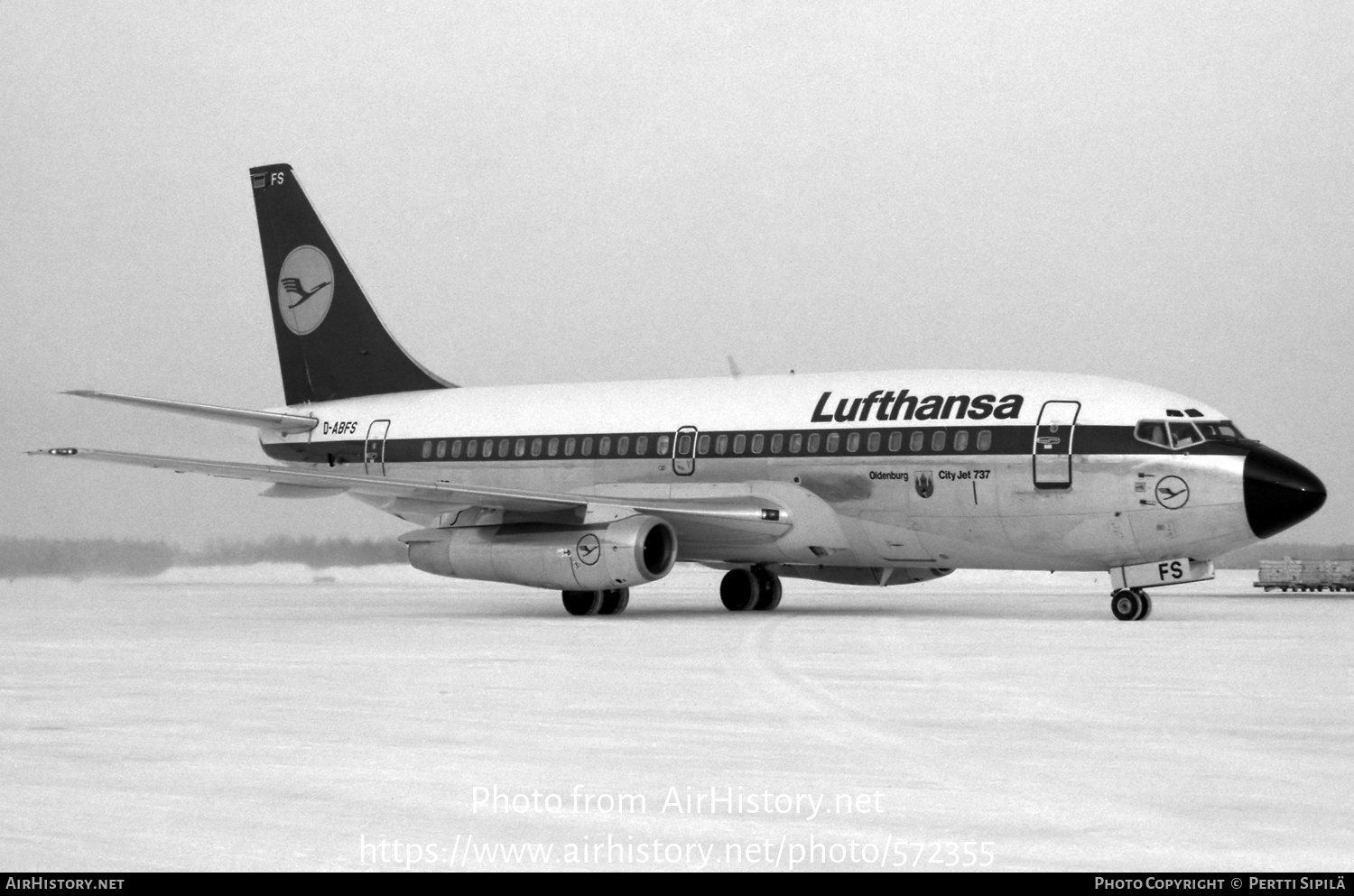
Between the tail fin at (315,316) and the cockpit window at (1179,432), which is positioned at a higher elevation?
the tail fin at (315,316)

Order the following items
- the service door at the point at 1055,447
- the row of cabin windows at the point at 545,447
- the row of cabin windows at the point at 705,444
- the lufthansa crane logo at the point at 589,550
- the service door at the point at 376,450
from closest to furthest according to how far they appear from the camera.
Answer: the service door at the point at 1055,447
the row of cabin windows at the point at 705,444
the lufthansa crane logo at the point at 589,550
the row of cabin windows at the point at 545,447
the service door at the point at 376,450

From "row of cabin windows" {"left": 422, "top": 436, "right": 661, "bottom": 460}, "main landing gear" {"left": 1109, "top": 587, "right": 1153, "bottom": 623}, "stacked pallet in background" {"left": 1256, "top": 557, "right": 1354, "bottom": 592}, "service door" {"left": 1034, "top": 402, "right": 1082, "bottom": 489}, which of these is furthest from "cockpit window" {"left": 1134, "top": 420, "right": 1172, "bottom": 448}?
"stacked pallet in background" {"left": 1256, "top": 557, "right": 1354, "bottom": 592}

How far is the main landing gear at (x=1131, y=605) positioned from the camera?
903 inches

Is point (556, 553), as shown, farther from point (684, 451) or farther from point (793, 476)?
point (793, 476)

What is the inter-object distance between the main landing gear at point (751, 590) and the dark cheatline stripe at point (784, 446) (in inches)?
105

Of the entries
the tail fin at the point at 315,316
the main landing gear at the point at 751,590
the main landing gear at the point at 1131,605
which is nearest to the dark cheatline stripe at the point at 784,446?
the tail fin at the point at 315,316

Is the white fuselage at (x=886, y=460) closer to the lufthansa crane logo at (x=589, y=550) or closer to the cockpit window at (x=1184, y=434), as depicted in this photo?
the cockpit window at (x=1184, y=434)

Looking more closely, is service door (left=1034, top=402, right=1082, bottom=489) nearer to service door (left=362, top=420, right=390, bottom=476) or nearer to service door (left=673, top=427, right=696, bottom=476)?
service door (left=673, top=427, right=696, bottom=476)

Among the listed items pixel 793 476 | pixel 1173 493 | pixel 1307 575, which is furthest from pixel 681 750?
pixel 1307 575

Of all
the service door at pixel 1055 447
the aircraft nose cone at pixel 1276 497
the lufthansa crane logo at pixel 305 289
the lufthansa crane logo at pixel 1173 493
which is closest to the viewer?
the aircraft nose cone at pixel 1276 497

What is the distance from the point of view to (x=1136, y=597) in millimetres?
22984

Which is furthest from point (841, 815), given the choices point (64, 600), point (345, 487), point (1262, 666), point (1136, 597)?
point (64, 600)

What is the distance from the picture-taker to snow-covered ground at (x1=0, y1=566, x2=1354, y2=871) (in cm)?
675

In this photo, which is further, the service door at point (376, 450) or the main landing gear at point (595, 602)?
the service door at point (376, 450)
